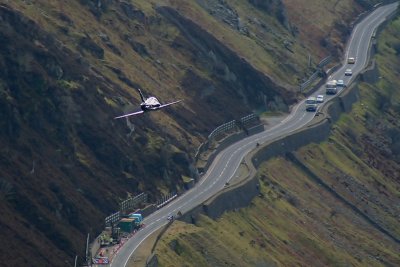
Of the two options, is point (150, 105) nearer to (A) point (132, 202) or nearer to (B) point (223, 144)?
(A) point (132, 202)

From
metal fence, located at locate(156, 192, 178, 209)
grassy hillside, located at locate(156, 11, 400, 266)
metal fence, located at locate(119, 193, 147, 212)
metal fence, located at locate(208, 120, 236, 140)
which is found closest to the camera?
grassy hillside, located at locate(156, 11, 400, 266)

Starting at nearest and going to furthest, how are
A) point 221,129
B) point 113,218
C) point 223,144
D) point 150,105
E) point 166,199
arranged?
point 150,105 < point 113,218 < point 166,199 < point 223,144 < point 221,129

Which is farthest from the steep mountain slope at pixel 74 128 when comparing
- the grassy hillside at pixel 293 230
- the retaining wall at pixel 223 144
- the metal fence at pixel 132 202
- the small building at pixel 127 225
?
the grassy hillside at pixel 293 230

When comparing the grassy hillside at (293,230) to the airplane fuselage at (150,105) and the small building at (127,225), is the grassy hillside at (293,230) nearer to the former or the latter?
the small building at (127,225)

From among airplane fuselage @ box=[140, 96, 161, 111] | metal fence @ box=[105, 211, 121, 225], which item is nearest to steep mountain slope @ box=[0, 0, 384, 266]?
metal fence @ box=[105, 211, 121, 225]

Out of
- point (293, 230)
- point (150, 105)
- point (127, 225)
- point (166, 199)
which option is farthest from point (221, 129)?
point (150, 105)

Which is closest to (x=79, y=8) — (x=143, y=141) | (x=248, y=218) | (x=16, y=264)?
(x=143, y=141)

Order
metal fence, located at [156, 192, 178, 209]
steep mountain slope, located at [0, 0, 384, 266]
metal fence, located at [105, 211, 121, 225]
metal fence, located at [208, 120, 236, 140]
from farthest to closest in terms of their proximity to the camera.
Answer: metal fence, located at [208, 120, 236, 140] → metal fence, located at [156, 192, 178, 209] → metal fence, located at [105, 211, 121, 225] → steep mountain slope, located at [0, 0, 384, 266]

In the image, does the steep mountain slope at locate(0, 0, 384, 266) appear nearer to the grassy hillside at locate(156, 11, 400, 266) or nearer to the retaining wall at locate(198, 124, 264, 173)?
the retaining wall at locate(198, 124, 264, 173)

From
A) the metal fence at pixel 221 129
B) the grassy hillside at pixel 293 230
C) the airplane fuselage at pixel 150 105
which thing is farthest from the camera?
the metal fence at pixel 221 129
